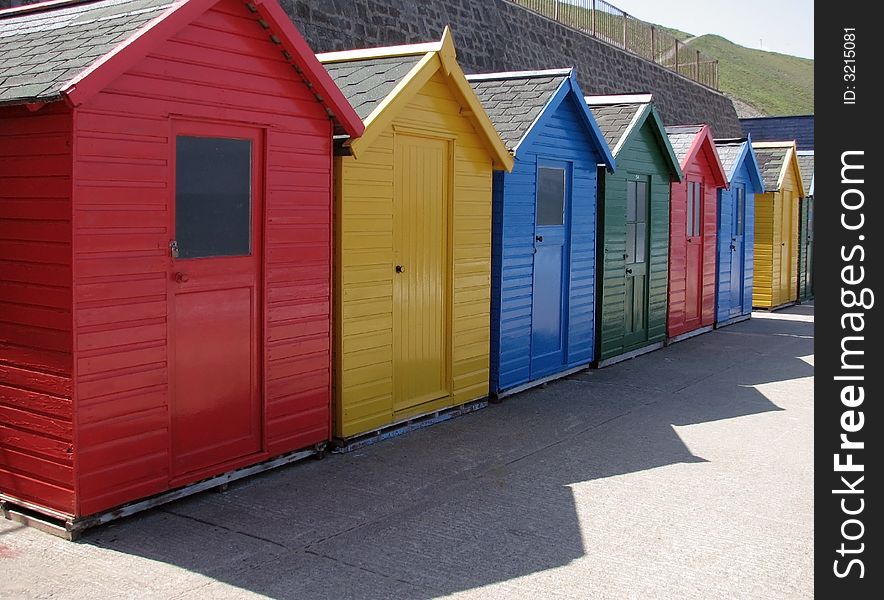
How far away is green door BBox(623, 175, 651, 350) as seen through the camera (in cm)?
1205

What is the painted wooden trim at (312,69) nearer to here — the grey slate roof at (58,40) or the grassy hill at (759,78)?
the grey slate roof at (58,40)

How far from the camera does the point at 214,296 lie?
6.20 metres

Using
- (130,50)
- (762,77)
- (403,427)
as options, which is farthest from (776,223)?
(762,77)

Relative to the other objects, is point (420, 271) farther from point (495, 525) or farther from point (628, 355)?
point (628, 355)

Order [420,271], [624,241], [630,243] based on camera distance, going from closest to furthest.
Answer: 1. [420,271]
2. [624,241]
3. [630,243]

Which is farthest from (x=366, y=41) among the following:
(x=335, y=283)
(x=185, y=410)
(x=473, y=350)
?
(x=185, y=410)

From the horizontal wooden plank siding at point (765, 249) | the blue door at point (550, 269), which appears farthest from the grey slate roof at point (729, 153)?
the blue door at point (550, 269)

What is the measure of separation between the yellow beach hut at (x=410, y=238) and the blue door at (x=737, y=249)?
25.4 feet

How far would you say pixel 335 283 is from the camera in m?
7.32

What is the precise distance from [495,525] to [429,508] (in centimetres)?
48

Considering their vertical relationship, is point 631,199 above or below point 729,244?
above

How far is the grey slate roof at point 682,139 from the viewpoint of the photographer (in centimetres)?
1358

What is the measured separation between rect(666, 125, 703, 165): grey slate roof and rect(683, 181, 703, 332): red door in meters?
0.43

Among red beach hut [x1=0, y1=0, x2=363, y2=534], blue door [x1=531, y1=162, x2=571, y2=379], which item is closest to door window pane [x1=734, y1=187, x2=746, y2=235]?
blue door [x1=531, y1=162, x2=571, y2=379]
